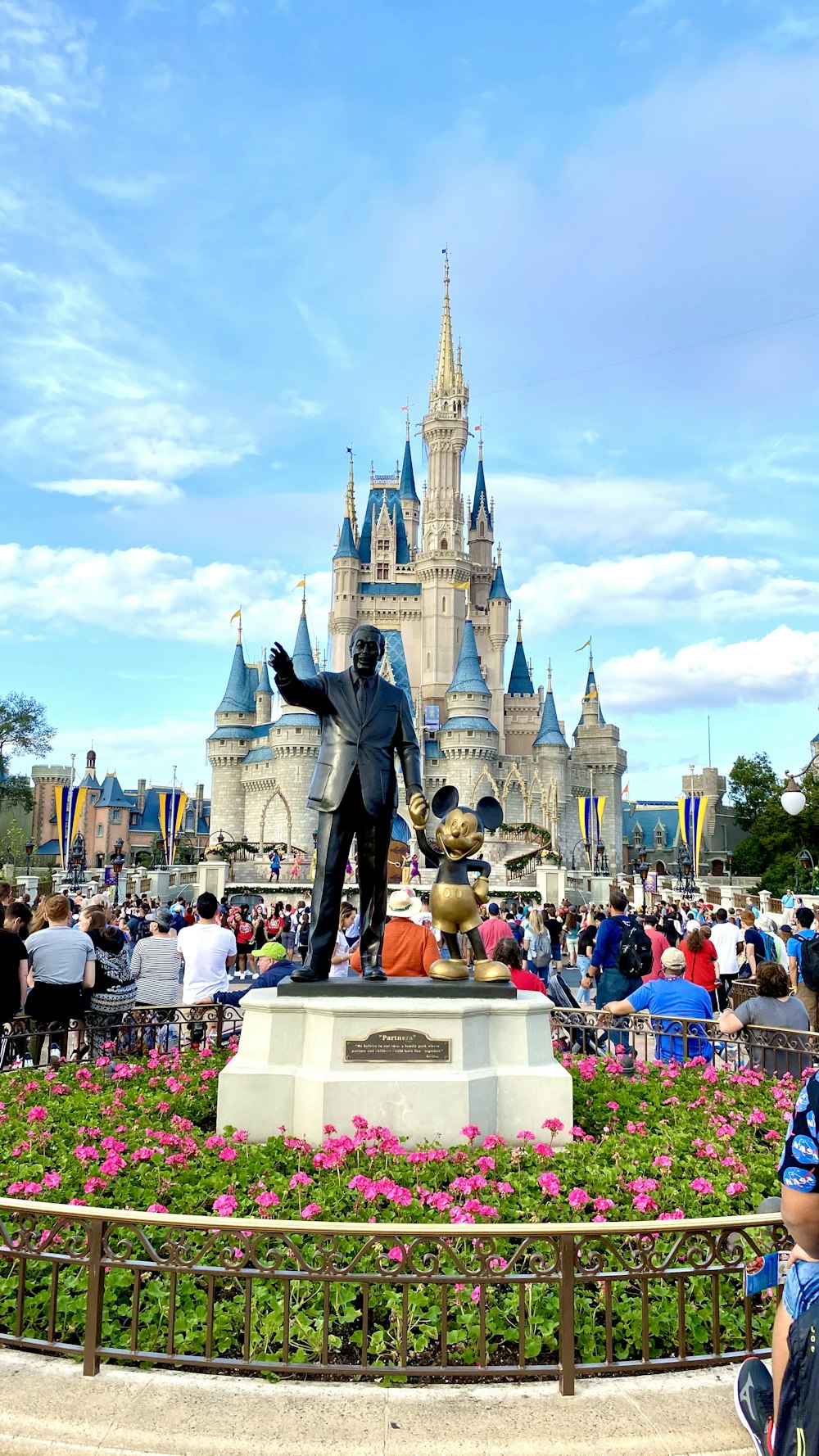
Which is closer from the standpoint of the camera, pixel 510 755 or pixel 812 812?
pixel 812 812

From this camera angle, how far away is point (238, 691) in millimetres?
72438

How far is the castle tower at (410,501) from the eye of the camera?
80312mm

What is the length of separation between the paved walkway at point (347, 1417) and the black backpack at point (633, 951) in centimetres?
535

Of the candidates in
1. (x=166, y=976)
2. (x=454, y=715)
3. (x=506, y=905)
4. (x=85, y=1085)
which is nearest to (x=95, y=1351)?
(x=85, y=1085)

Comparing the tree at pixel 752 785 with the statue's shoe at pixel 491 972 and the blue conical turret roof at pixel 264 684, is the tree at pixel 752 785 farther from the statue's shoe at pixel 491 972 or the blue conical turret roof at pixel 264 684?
the statue's shoe at pixel 491 972

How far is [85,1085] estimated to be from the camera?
6.86 m

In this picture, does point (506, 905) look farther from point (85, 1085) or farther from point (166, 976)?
point (85, 1085)

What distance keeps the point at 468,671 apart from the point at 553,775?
946 cm

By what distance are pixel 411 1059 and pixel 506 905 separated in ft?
83.3

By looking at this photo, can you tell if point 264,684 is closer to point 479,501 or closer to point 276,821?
point 276,821

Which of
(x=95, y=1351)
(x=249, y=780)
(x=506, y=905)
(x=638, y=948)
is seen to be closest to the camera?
(x=95, y=1351)

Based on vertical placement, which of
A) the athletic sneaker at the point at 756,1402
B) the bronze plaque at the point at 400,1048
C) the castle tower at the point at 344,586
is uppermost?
the castle tower at the point at 344,586

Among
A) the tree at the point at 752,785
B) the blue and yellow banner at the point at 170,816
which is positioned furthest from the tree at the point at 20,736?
the tree at the point at 752,785

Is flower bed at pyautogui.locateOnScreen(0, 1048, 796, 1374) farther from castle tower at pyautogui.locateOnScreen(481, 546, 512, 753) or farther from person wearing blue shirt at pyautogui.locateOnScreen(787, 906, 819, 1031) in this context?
castle tower at pyautogui.locateOnScreen(481, 546, 512, 753)
